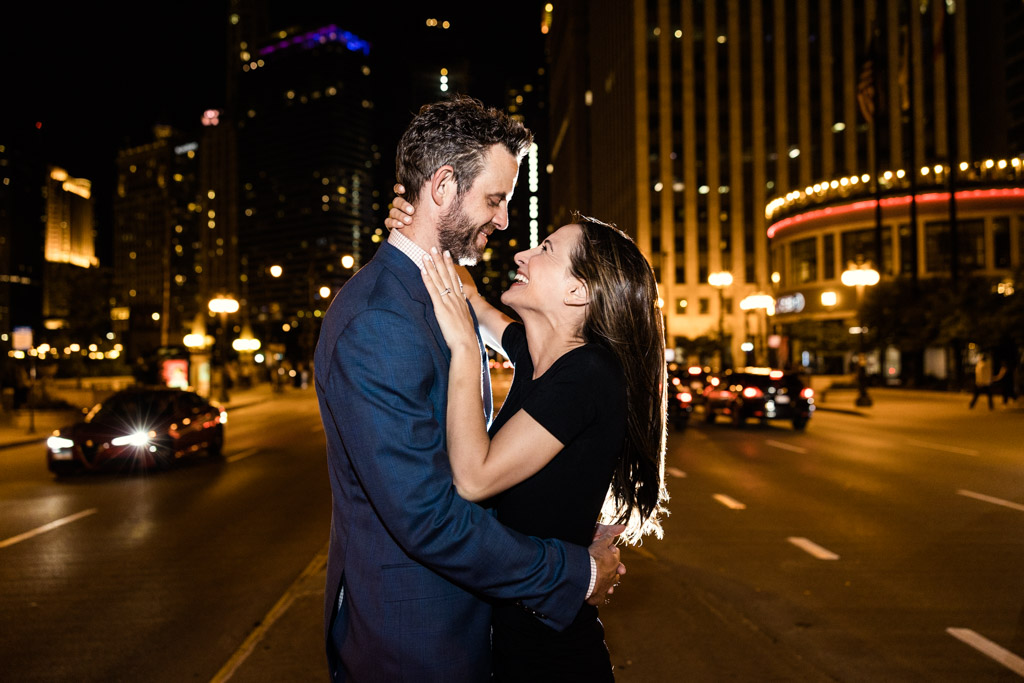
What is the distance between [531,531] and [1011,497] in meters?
10.9

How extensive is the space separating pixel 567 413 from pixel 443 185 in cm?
76

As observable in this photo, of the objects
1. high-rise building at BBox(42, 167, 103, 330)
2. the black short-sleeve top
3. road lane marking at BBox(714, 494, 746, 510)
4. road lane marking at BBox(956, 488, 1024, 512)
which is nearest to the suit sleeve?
the black short-sleeve top

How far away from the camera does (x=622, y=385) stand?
2.23 m

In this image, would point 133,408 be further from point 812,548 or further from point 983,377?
point 983,377

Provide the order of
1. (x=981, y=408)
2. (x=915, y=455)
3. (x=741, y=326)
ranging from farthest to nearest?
1. (x=741, y=326)
2. (x=981, y=408)
3. (x=915, y=455)

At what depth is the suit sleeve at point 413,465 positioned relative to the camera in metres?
1.80

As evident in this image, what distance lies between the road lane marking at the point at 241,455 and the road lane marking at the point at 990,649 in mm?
13161

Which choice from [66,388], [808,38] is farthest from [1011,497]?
[808,38]

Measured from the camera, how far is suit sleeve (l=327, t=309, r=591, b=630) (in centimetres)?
180

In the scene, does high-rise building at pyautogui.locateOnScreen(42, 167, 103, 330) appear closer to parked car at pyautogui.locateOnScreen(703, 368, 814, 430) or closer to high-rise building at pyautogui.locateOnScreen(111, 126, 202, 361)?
high-rise building at pyautogui.locateOnScreen(111, 126, 202, 361)

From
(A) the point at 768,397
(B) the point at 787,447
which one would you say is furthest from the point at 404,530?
(A) the point at 768,397

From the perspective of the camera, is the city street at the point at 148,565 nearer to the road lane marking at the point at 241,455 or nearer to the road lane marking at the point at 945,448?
the road lane marking at the point at 241,455

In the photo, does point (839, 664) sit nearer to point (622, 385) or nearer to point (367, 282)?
point (622, 385)

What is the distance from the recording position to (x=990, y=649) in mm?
4766
